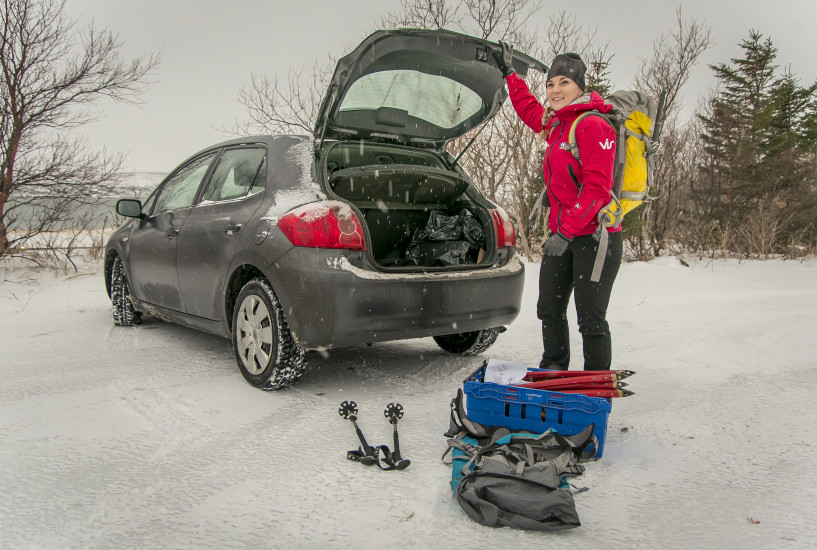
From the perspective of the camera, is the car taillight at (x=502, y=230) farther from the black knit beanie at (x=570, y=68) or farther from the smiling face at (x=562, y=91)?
the black knit beanie at (x=570, y=68)

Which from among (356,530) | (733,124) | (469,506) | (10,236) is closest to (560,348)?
(469,506)

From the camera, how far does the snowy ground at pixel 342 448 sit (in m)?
1.96

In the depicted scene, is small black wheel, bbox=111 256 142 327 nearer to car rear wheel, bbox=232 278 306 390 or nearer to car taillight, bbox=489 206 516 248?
car rear wheel, bbox=232 278 306 390

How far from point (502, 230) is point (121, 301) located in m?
3.75

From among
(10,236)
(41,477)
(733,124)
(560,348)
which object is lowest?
(41,477)

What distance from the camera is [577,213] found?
2.96m

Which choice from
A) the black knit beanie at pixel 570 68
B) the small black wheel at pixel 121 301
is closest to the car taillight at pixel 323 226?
the black knit beanie at pixel 570 68

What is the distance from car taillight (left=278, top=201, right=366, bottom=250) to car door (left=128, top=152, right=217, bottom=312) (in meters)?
1.49

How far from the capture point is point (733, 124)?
61.2 ft

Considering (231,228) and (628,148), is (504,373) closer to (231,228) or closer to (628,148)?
(628,148)

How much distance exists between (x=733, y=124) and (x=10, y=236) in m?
19.4

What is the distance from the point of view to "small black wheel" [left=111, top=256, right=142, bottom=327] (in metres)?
5.59

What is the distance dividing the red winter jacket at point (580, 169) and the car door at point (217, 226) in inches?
68.7

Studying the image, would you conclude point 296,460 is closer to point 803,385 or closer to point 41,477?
point 41,477
